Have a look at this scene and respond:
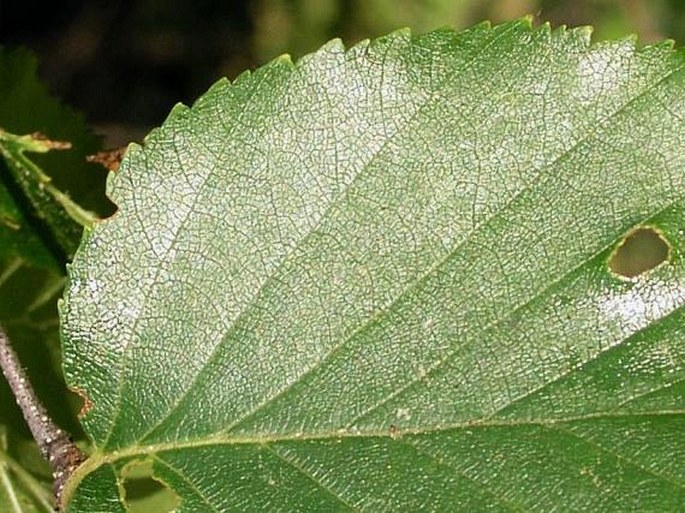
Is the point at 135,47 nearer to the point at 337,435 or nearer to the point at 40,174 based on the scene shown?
the point at 40,174

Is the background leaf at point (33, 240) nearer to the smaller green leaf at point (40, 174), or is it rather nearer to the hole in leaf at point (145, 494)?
the smaller green leaf at point (40, 174)

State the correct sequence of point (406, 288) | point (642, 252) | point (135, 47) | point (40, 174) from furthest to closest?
1. point (135, 47)
2. point (642, 252)
3. point (40, 174)
4. point (406, 288)

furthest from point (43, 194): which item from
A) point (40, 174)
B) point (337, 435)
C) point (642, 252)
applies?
point (642, 252)

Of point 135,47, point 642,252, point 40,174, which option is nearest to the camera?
point 40,174

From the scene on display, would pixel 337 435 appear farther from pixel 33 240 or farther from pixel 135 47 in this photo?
pixel 135 47

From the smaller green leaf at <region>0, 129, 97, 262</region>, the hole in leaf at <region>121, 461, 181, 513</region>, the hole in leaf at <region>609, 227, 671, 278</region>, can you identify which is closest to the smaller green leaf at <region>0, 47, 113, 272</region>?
the smaller green leaf at <region>0, 129, 97, 262</region>

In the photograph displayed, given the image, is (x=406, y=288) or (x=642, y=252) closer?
(x=406, y=288)

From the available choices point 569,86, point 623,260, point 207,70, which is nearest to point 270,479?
Result: point 569,86

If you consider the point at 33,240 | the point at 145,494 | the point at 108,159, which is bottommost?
the point at 145,494

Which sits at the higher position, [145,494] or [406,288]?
[406,288]
